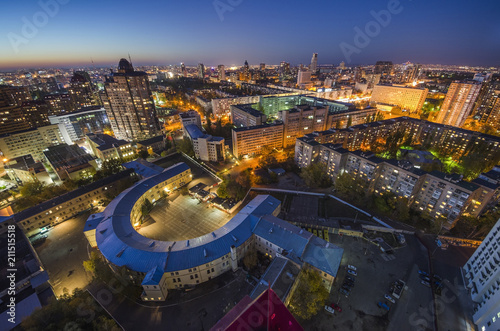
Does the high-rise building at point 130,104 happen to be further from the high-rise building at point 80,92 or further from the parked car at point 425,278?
the parked car at point 425,278

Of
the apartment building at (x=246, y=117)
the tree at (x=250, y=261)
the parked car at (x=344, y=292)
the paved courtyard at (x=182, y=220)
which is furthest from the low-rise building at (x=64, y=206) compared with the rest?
the apartment building at (x=246, y=117)

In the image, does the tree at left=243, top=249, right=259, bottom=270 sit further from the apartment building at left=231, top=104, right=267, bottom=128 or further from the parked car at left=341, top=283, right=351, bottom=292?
the apartment building at left=231, top=104, right=267, bottom=128

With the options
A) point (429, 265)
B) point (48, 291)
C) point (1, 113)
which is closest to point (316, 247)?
point (429, 265)

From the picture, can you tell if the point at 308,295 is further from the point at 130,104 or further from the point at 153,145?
the point at 130,104

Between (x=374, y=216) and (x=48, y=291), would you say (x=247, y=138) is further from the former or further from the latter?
(x=48, y=291)

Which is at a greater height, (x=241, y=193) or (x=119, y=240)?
(x=119, y=240)

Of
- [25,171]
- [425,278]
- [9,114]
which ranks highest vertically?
[9,114]

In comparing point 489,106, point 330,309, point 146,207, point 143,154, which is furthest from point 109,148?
point 489,106

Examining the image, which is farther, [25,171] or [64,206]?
[25,171]
